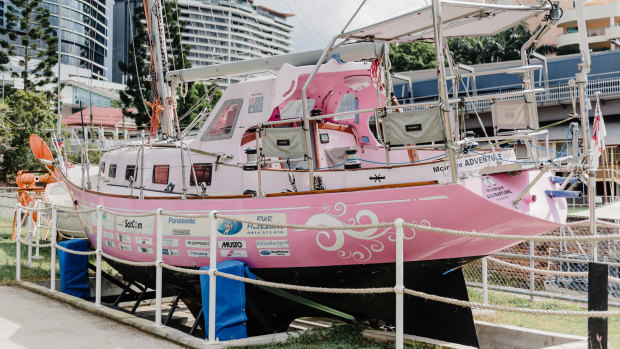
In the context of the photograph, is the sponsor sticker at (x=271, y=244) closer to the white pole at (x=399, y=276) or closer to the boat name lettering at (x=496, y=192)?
the white pole at (x=399, y=276)

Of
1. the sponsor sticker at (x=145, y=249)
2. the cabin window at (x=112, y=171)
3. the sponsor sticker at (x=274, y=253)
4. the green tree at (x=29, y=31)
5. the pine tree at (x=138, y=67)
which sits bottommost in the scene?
the sponsor sticker at (x=145, y=249)

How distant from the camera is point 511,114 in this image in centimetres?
738

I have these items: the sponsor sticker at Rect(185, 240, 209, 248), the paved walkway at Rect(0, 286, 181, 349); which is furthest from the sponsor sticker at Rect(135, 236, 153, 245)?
the paved walkway at Rect(0, 286, 181, 349)

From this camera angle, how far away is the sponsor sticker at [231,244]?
7941 mm

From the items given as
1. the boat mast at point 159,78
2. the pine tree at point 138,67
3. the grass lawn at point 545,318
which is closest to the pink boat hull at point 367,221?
the grass lawn at point 545,318

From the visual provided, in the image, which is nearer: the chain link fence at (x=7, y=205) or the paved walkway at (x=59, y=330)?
the paved walkway at (x=59, y=330)

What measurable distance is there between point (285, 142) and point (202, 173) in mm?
2351

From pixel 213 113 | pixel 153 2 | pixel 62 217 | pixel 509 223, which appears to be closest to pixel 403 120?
pixel 509 223

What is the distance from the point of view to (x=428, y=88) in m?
39.0

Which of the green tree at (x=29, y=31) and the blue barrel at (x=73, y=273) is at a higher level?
the green tree at (x=29, y=31)

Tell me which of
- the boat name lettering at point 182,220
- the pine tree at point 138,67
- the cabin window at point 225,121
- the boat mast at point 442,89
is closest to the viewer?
the boat mast at point 442,89

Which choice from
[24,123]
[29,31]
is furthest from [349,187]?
[29,31]

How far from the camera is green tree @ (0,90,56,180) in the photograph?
37750 millimetres

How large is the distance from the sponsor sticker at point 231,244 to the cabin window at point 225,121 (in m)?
2.11
